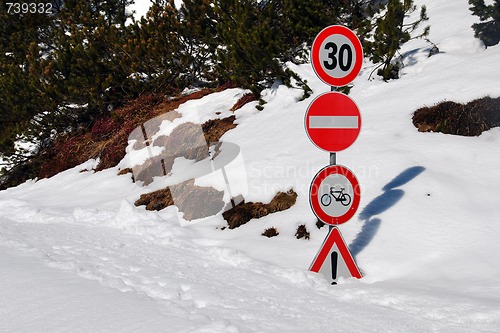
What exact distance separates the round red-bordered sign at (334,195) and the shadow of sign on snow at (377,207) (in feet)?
2.67

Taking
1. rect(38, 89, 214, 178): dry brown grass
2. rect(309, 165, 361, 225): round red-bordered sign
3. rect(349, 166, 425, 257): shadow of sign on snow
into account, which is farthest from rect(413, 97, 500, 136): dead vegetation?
rect(38, 89, 214, 178): dry brown grass

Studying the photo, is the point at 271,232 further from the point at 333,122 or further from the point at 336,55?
the point at 336,55

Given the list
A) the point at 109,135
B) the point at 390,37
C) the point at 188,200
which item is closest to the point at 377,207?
the point at 188,200

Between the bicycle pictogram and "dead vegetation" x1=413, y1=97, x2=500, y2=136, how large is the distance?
3515mm

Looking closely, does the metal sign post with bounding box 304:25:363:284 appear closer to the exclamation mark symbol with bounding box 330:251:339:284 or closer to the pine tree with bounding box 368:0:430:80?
the exclamation mark symbol with bounding box 330:251:339:284

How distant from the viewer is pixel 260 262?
473 centimetres

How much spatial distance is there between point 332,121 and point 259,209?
267 cm

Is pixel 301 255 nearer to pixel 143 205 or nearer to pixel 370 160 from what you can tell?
pixel 370 160

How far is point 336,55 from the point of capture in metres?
4.30

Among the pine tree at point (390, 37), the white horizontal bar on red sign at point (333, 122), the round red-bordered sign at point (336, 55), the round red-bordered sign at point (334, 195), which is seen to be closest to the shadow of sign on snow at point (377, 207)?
the round red-bordered sign at point (334, 195)

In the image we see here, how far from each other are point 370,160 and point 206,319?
13.7 ft

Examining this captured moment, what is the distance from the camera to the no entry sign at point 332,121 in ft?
13.5

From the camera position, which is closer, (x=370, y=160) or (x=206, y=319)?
(x=206, y=319)

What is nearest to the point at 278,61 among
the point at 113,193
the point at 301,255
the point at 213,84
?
the point at 213,84
